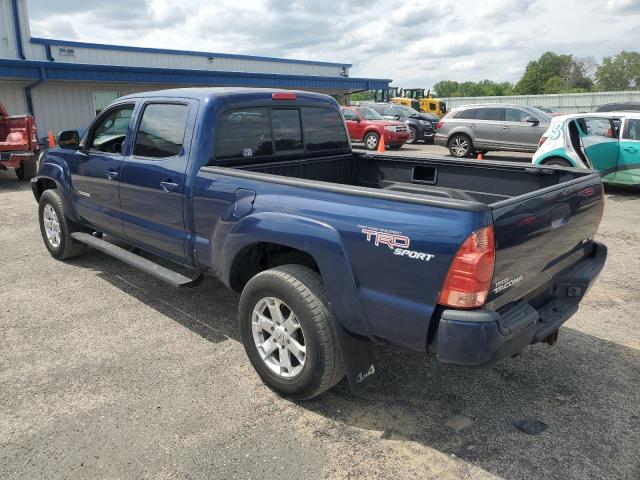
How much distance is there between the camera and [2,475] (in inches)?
104

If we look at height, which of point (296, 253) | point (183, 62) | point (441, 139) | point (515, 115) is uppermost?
point (183, 62)

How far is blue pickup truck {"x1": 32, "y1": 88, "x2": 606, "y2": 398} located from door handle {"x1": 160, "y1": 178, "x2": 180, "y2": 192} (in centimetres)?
4

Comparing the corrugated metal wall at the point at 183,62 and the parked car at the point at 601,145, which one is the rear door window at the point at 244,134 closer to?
the parked car at the point at 601,145

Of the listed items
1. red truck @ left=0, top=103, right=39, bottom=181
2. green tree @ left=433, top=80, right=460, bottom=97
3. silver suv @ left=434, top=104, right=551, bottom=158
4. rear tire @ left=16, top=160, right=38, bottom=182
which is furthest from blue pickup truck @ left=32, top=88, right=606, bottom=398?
green tree @ left=433, top=80, right=460, bottom=97

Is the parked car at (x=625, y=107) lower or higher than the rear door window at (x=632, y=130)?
higher

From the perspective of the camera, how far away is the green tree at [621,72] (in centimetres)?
9525

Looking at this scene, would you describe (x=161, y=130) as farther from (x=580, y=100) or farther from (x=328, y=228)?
(x=580, y=100)

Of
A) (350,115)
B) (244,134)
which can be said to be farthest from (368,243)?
(350,115)

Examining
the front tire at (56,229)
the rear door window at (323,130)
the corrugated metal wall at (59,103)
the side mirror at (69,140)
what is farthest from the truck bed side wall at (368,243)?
the corrugated metal wall at (59,103)

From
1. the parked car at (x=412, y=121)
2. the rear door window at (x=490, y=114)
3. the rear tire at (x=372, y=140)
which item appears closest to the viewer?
the rear door window at (x=490, y=114)

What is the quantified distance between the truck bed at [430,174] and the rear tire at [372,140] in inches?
542

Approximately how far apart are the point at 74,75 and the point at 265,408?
19567 millimetres

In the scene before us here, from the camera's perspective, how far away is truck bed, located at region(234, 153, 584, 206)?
3.91 metres

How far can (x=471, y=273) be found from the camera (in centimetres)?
235
